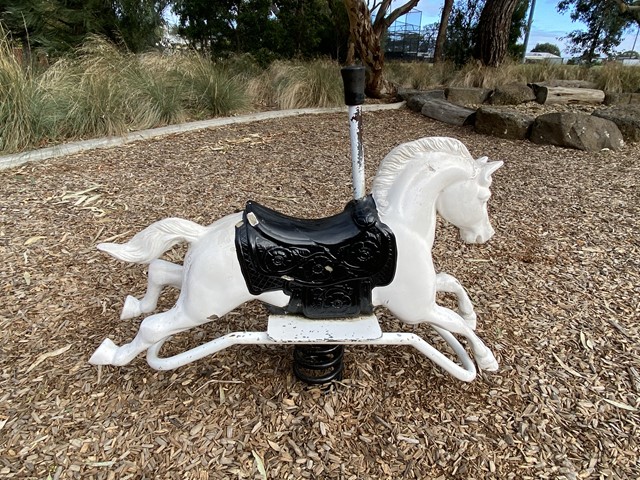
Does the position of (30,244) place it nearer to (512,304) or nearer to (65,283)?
(65,283)

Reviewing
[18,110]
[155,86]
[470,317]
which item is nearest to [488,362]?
[470,317]

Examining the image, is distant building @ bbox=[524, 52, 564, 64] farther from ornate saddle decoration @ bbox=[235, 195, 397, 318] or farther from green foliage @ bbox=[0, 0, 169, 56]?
ornate saddle decoration @ bbox=[235, 195, 397, 318]

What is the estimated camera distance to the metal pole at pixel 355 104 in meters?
1.45

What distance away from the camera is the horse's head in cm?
159

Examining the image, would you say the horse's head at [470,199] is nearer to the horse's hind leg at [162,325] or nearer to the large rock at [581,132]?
the horse's hind leg at [162,325]

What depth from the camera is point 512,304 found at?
8.48ft

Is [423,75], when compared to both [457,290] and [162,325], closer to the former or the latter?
[457,290]

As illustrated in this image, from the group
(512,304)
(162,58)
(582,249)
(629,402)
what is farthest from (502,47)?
(629,402)

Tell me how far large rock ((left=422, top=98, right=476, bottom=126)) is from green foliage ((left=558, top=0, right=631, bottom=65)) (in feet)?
65.1

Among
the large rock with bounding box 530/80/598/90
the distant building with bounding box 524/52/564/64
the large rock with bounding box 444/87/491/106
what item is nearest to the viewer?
the large rock with bounding box 444/87/491/106

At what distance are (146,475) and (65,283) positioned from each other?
1.55 metres

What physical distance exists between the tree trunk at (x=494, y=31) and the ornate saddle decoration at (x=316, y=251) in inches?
382

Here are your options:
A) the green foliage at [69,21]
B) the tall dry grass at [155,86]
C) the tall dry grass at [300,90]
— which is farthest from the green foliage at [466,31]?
the green foliage at [69,21]

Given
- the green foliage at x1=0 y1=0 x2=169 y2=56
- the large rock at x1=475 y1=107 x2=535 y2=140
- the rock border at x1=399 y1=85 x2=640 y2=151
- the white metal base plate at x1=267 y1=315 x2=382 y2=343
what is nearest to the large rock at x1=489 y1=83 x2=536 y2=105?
the rock border at x1=399 y1=85 x2=640 y2=151
